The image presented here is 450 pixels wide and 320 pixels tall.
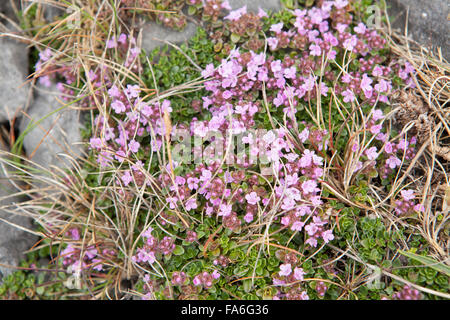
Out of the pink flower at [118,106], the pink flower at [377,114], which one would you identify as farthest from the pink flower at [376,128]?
the pink flower at [118,106]

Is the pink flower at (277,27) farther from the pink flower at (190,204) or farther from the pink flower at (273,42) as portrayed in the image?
the pink flower at (190,204)

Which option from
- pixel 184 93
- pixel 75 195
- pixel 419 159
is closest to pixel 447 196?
pixel 419 159

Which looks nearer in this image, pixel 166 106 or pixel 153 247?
pixel 153 247

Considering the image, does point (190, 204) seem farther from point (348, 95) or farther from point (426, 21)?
point (426, 21)

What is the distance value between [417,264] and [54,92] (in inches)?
149

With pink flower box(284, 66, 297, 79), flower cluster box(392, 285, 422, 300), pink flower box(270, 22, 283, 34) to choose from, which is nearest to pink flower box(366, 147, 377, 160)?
pink flower box(284, 66, 297, 79)

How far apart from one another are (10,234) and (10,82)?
1611 mm

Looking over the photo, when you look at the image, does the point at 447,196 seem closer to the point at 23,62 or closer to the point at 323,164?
the point at 323,164

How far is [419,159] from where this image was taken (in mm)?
3352

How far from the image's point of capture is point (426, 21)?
3674 mm

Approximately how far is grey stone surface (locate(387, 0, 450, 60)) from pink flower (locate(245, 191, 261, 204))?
7.56 feet

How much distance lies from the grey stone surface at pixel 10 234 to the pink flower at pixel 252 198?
2.36 m

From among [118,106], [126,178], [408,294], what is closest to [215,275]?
[126,178]

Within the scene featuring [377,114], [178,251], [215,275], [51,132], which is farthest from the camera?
[51,132]
